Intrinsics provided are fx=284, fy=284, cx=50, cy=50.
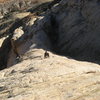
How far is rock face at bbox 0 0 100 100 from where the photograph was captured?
1614cm

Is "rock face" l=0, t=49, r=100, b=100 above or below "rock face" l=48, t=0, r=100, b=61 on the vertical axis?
below

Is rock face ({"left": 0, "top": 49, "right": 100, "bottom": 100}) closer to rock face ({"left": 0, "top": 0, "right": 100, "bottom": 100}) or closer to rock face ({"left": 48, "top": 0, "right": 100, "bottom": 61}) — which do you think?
rock face ({"left": 0, "top": 0, "right": 100, "bottom": 100})

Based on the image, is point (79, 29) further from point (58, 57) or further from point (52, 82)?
point (52, 82)

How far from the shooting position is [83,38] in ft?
90.6

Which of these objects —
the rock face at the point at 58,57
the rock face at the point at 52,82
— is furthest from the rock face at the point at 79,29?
Answer: the rock face at the point at 52,82

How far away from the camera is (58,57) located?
936 inches

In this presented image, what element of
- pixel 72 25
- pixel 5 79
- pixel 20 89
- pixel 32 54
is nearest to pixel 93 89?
pixel 20 89

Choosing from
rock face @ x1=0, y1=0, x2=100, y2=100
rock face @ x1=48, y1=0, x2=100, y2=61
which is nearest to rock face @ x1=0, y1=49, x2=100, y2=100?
rock face @ x1=0, y1=0, x2=100, y2=100

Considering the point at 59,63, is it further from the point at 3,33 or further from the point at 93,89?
the point at 3,33

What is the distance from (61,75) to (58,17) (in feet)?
54.0

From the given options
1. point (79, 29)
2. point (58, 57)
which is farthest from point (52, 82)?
point (79, 29)

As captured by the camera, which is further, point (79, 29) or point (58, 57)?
point (79, 29)

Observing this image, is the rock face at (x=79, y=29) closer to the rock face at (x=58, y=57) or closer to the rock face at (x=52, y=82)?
the rock face at (x=58, y=57)

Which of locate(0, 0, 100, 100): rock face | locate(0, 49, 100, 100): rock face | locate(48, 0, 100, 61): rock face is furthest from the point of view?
locate(48, 0, 100, 61): rock face
